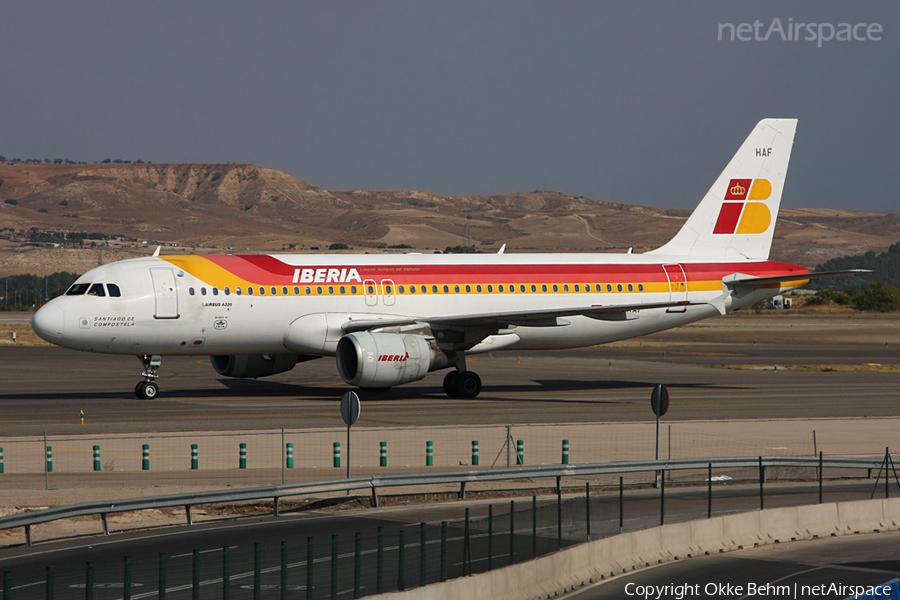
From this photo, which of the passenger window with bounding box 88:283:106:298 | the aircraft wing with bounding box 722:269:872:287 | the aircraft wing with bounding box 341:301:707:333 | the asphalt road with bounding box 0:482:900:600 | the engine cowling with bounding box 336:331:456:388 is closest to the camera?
the asphalt road with bounding box 0:482:900:600

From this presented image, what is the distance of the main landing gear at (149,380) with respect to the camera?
121 feet

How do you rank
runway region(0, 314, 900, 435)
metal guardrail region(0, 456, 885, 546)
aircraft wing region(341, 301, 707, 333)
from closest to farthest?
1. metal guardrail region(0, 456, 885, 546)
2. runway region(0, 314, 900, 435)
3. aircraft wing region(341, 301, 707, 333)

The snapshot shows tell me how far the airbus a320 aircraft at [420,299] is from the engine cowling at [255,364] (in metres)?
0.05

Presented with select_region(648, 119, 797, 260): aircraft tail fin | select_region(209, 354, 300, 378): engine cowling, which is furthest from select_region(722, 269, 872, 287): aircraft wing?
select_region(209, 354, 300, 378): engine cowling

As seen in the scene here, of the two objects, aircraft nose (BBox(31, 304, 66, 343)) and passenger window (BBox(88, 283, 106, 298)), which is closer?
aircraft nose (BBox(31, 304, 66, 343))

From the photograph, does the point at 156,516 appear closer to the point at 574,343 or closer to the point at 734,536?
the point at 734,536

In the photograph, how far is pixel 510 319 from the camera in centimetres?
3728

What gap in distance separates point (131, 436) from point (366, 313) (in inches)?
501

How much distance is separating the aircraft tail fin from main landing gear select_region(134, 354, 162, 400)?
21.2 m

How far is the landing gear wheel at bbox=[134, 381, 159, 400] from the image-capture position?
36.8 m

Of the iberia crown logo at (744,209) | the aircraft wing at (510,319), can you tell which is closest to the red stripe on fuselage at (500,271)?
the iberia crown logo at (744,209)

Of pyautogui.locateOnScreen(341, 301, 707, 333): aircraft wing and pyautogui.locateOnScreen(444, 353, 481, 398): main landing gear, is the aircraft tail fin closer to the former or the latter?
pyautogui.locateOnScreen(341, 301, 707, 333): aircraft wing

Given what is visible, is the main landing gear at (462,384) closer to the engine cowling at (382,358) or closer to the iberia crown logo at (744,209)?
the engine cowling at (382,358)

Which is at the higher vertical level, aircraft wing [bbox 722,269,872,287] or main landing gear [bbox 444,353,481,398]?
aircraft wing [bbox 722,269,872,287]
